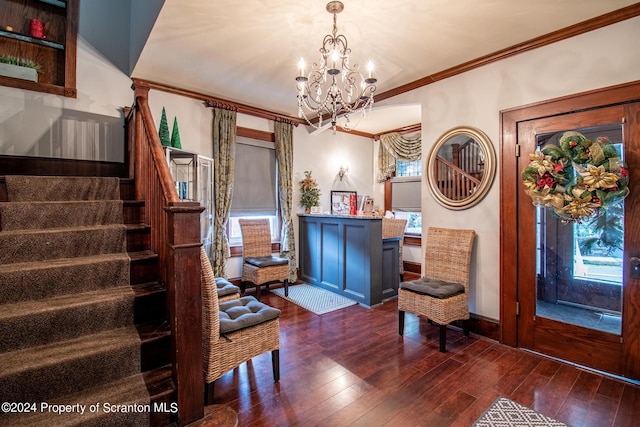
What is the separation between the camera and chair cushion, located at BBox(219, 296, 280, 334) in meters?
2.10

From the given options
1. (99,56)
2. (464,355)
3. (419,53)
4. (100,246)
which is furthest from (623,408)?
(99,56)

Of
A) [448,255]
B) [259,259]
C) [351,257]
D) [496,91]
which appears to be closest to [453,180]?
[448,255]

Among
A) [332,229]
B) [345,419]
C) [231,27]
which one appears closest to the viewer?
[345,419]

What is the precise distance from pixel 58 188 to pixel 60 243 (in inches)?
30.0

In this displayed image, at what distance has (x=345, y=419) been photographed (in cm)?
195

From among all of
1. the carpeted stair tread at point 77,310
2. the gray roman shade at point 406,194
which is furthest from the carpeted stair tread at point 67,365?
the gray roman shade at point 406,194

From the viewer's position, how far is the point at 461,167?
11.0 ft

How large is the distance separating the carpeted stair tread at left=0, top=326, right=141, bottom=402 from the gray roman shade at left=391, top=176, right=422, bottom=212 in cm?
532

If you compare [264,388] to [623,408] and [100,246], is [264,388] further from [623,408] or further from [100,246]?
[623,408]

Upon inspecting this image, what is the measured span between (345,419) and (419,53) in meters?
3.26

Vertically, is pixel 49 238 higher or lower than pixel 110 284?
higher

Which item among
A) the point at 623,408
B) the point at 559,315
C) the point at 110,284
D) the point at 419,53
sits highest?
the point at 419,53

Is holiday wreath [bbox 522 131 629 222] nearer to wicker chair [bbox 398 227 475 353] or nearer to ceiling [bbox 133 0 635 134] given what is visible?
wicker chair [bbox 398 227 475 353]

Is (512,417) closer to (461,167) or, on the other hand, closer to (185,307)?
(185,307)
